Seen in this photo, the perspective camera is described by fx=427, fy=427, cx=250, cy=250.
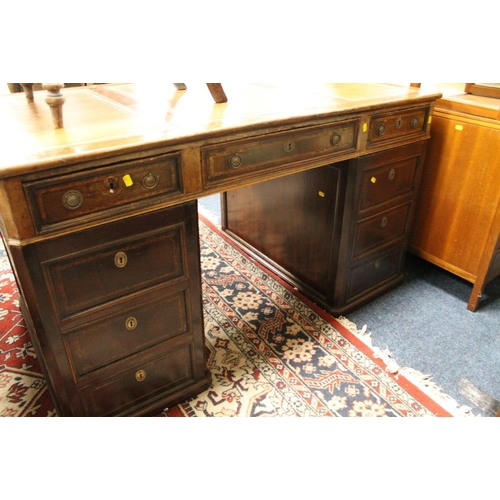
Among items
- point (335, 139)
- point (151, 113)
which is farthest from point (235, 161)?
point (335, 139)

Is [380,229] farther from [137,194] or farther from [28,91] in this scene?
[28,91]

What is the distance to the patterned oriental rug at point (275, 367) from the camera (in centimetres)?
129

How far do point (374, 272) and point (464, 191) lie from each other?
0.45 meters

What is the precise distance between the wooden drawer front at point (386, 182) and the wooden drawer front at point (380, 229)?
6 centimetres

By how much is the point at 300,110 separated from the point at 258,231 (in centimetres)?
84

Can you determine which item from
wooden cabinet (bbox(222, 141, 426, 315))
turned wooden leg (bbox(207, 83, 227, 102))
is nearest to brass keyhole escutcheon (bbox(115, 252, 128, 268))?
turned wooden leg (bbox(207, 83, 227, 102))

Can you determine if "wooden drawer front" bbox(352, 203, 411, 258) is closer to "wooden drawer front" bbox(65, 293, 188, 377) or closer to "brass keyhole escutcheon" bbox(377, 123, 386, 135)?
"brass keyhole escutcheon" bbox(377, 123, 386, 135)

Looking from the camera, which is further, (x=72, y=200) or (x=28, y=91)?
(x=28, y=91)

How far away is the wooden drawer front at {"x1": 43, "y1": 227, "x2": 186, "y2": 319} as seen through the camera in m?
0.93

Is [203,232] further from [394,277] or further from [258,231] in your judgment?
[394,277]

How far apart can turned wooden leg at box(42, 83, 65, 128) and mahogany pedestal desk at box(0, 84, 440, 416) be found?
0.03 m

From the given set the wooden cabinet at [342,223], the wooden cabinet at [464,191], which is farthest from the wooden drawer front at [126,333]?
the wooden cabinet at [464,191]

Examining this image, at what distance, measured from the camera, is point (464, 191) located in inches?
63.5
